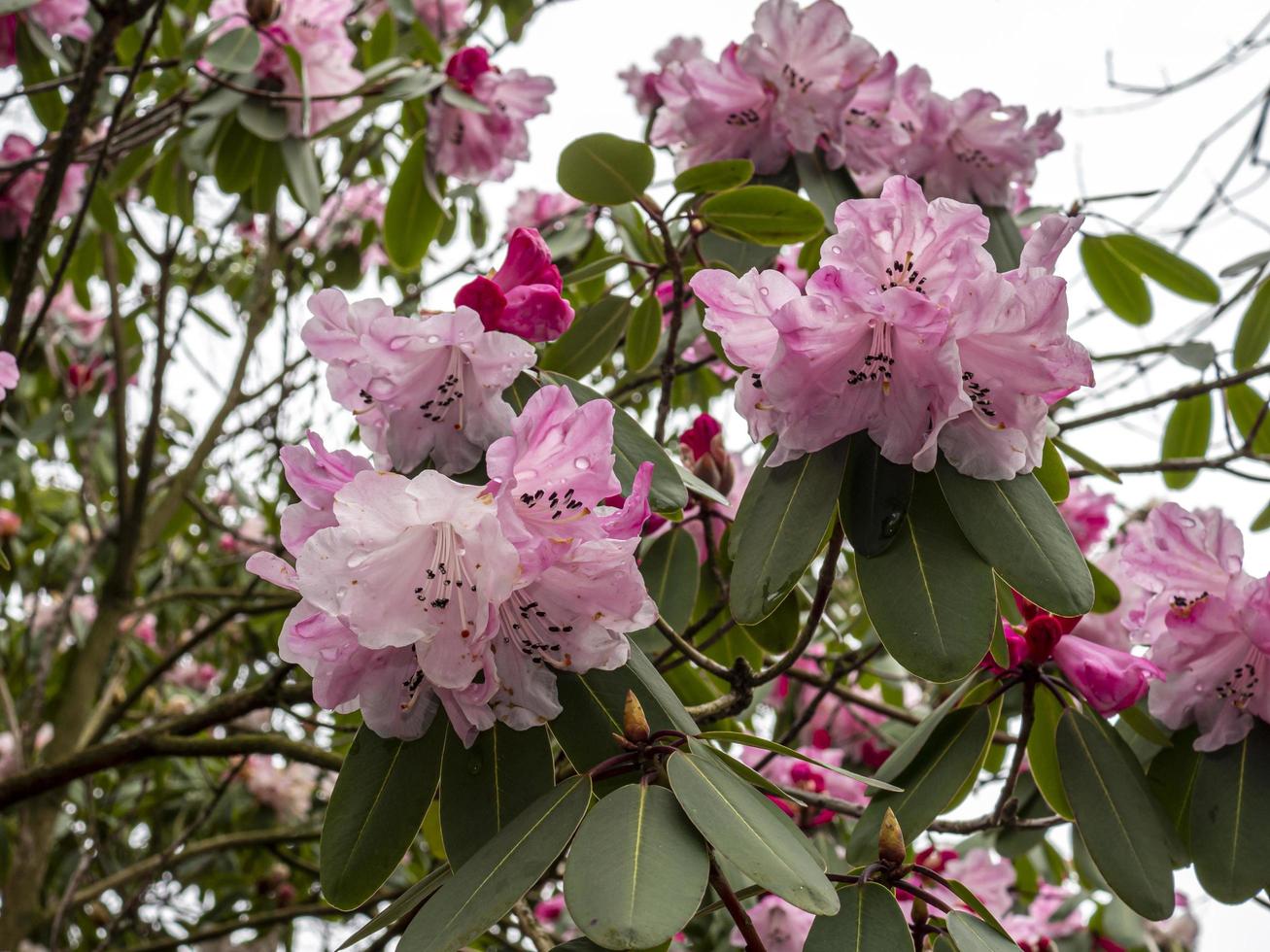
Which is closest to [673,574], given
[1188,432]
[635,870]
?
[635,870]

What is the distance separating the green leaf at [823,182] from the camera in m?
1.53

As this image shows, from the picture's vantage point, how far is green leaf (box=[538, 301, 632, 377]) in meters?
1.47

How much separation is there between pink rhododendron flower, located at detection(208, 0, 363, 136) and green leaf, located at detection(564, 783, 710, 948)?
1.50 meters

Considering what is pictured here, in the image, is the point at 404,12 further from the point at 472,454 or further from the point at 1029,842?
the point at 1029,842

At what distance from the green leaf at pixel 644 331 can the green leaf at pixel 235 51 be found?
2.57ft

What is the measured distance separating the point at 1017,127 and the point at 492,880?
136cm

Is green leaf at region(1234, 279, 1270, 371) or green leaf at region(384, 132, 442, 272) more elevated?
green leaf at region(384, 132, 442, 272)

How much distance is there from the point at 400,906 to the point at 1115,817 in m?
0.70

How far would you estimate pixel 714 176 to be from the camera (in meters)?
1.32

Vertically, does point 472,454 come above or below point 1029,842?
above

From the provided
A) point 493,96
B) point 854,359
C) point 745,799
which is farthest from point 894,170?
point 745,799

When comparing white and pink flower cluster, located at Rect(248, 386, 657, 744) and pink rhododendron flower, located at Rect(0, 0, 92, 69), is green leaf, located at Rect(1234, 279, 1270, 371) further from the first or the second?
pink rhododendron flower, located at Rect(0, 0, 92, 69)

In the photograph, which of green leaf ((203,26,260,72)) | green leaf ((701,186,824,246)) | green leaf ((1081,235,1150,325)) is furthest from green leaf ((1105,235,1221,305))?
green leaf ((203,26,260,72))

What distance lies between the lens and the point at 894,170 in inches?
64.9
